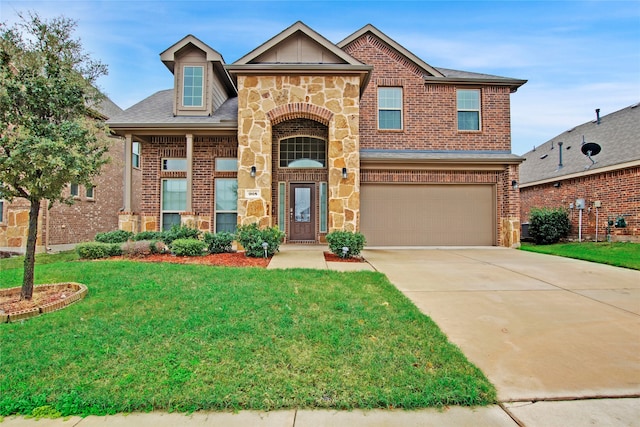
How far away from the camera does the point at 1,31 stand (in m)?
4.24

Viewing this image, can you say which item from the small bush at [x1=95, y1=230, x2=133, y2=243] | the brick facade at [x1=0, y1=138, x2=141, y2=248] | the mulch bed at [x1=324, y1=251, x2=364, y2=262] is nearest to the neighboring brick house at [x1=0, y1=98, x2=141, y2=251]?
the brick facade at [x1=0, y1=138, x2=141, y2=248]

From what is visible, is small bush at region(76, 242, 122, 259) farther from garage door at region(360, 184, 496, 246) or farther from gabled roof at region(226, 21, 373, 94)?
garage door at region(360, 184, 496, 246)

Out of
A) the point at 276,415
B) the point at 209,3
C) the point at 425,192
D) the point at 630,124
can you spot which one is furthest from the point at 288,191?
the point at 630,124

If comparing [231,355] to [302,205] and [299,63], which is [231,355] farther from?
[299,63]

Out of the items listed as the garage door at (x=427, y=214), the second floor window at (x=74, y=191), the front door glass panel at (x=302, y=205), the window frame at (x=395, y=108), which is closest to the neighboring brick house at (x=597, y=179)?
the garage door at (x=427, y=214)

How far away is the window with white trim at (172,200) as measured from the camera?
11156 millimetres

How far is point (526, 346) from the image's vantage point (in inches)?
128

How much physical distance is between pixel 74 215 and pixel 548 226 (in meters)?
18.4

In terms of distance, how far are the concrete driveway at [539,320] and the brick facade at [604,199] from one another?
5565mm

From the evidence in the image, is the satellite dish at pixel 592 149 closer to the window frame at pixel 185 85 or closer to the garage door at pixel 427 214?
the garage door at pixel 427 214

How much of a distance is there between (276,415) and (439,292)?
12.3ft

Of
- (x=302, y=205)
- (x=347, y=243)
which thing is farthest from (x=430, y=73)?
(x=347, y=243)

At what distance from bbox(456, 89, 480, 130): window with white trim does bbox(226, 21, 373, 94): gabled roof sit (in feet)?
13.9

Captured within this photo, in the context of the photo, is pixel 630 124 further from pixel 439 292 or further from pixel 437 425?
pixel 437 425
